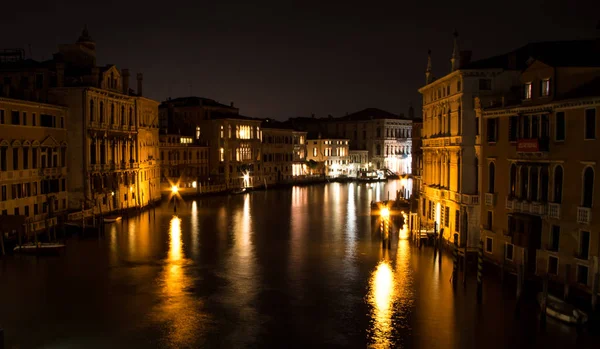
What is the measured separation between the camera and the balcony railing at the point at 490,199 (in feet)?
65.6

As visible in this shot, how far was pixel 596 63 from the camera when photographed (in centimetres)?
1703

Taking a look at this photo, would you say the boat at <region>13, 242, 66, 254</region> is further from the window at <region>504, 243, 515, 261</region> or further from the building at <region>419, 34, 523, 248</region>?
the window at <region>504, 243, 515, 261</region>

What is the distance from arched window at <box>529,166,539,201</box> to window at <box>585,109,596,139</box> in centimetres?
228

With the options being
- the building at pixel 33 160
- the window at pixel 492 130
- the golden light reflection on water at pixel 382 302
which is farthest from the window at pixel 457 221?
the building at pixel 33 160

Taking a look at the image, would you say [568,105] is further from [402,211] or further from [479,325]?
[402,211]

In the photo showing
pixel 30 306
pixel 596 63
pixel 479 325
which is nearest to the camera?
pixel 479 325

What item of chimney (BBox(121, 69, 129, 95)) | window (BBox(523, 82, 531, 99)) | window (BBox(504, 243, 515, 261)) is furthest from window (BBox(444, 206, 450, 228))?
chimney (BBox(121, 69, 129, 95))

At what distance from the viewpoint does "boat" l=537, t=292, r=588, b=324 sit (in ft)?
45.2

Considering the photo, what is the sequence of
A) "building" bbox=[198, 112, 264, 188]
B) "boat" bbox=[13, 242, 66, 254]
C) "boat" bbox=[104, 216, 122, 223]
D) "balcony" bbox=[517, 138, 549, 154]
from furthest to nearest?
"building" bbox=[198, 112, 264, 188]
"boat" bbox=[104, 216, 122, 223]
"boat" bbox=[13, 242, 66, 254]
"balcony" bbox=[517, 138, 549, 154]

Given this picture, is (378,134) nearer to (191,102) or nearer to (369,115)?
(369,115)

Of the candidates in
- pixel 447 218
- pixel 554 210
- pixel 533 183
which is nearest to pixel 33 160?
pixel 447 218

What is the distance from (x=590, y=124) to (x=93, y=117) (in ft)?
81.0

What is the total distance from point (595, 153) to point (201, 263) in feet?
42.8

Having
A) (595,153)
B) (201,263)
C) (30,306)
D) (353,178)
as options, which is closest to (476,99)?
(595,153)
